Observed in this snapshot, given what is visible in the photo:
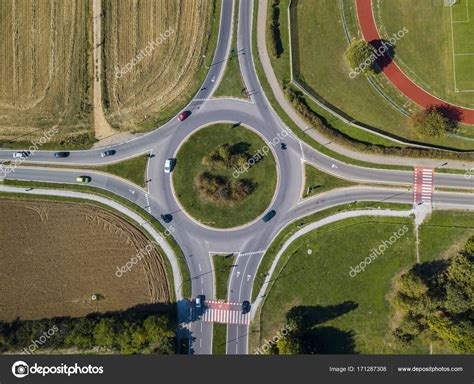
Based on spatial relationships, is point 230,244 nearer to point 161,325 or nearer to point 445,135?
point 161,325

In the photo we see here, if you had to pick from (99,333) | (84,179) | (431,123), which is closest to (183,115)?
(84,179)

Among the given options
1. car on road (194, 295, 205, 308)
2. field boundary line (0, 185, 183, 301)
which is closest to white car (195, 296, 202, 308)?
car on road (194, 295, 205, 308)

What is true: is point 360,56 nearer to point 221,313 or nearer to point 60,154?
point 221,313

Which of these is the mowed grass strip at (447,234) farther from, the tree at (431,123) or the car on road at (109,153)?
the car on road at (109,153)

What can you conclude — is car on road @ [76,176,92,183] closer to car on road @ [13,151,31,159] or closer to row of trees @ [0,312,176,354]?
car on road @ [13,151,31,159]

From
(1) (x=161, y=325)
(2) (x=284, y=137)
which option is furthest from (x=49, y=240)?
(2) (x=284, y=137)

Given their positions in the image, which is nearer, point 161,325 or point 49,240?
point 161,325
